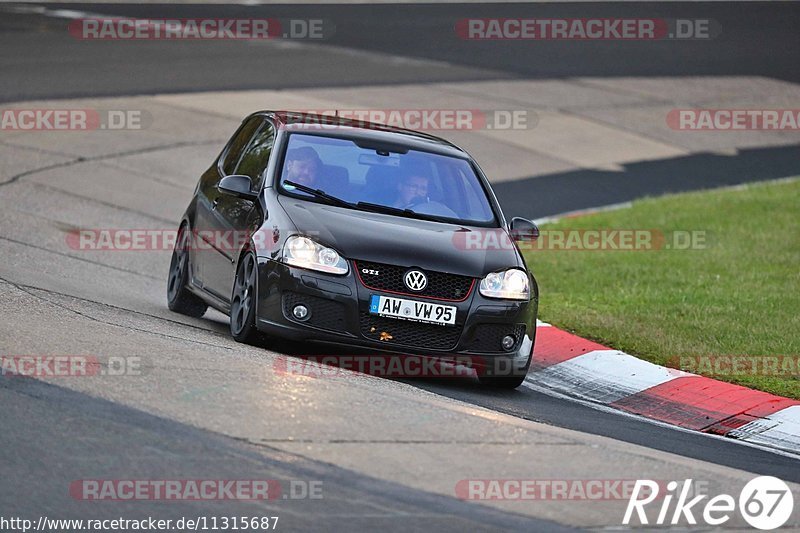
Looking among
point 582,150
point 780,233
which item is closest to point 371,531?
point 780,233

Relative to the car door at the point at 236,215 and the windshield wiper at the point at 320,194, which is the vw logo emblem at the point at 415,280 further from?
the car door at the point at 236,215

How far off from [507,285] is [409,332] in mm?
762

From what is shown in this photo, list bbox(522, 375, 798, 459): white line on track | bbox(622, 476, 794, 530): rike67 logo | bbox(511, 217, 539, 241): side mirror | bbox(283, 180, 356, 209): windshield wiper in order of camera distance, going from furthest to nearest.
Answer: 1. bbox(511, 217, 539, 241): side mirror
2. bbox(283, 180, 356, 209): windshield wiper
3. bbox(522, 375, 798, 459): white line on track
4. bbox(622, 476, 794, 530): rike67 logo

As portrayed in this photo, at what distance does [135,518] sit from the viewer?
5.87 metres

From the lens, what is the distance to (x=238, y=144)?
11.3 m

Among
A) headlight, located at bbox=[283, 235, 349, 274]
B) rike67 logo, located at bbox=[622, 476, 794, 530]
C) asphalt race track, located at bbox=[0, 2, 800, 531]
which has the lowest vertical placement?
rike67 logo, located at bbox=[622, 476, 794, 530]

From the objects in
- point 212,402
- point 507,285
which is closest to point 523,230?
point 507,285

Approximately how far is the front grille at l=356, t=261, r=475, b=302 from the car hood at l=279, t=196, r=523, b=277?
4 centimetres

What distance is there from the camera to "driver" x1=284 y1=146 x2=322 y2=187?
32.6 ft

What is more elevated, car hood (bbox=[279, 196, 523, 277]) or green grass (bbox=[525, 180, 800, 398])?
car hood (bbox=[279, 196, 523, 277])

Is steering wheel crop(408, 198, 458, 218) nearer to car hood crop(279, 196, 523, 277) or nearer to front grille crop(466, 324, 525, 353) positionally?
car hood crop(279, 196, 523, 277)

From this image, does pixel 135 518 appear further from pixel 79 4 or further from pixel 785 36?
pixel 785 36

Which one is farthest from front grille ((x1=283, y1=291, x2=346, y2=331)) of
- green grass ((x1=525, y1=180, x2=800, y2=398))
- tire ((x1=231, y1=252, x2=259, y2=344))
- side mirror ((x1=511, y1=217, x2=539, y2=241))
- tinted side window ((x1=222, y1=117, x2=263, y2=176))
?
green grass ((x1=525, y1=180, x2=800, y2=398))

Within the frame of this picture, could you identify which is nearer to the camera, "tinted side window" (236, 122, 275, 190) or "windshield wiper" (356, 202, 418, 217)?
"windshield wiper" (356, 202, 418, 217)
